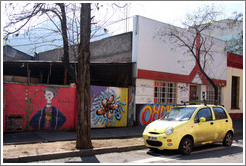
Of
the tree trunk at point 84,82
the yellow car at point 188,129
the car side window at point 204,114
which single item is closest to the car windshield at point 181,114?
the yellow car at point 188,129

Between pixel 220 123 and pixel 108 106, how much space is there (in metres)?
6.19

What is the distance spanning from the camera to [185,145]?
7.80 metres

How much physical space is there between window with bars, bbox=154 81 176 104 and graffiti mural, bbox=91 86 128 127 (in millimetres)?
2367

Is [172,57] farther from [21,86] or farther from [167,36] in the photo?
[21,86]

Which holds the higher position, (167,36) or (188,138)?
(167,36)

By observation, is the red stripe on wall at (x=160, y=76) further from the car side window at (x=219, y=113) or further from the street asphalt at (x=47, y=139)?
the car side window at (x=219, y=113)

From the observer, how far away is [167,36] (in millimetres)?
15992

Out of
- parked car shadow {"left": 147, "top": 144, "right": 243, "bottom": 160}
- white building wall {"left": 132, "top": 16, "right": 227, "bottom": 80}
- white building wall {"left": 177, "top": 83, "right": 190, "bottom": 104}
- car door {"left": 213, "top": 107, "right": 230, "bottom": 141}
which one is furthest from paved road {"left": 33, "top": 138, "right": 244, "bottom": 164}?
white building wall {"left": 177, "top": 83, "right": 190, "bottom": 104}

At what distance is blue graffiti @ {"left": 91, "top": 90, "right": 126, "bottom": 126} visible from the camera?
42.6 ft

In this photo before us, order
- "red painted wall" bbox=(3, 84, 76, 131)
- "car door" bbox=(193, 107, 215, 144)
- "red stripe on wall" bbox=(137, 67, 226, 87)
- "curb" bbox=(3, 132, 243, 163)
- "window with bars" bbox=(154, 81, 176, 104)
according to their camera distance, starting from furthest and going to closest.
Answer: "window with bars" bbox=(154, 81, 176, 104) < "red stripe on wall" bbox=(137, 67, 226, 87) < "red painted wall" bbox=(3, 84, 76, 131) < "car door" bbox=(193, 107, 215, 144) < "curb" bbox=(3, 132, 243, 163)

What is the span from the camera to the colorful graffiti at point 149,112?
14.6 meters

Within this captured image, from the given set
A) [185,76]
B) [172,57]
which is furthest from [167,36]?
[185,76]

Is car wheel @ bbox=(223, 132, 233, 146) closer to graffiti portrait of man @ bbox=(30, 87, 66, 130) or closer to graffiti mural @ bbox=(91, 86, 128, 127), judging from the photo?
graffiti mural @ bbox=(91, 86, 128, 127)

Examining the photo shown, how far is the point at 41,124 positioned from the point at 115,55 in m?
6.95
